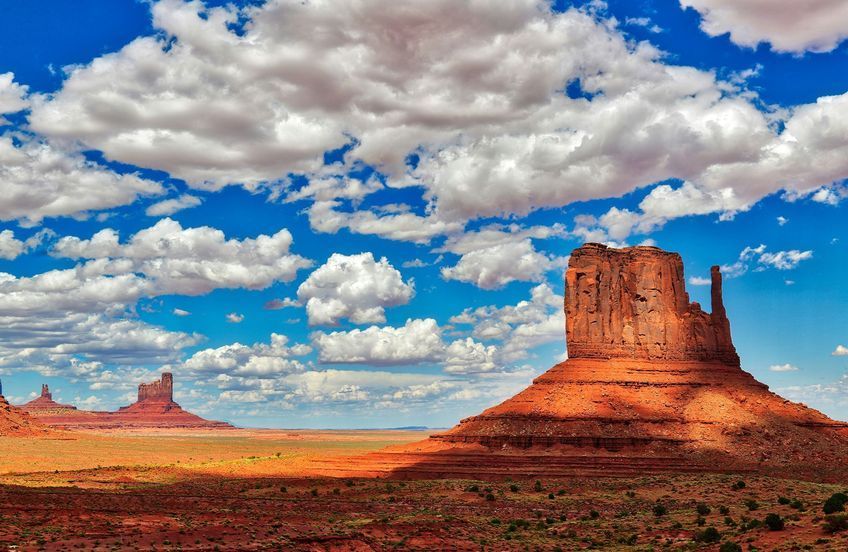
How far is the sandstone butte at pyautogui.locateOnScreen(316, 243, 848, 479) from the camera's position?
9300cm

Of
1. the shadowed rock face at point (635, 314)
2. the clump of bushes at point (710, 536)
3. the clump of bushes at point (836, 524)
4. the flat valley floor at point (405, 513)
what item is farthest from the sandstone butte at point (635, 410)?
the clump of bushes at point (836, 524)

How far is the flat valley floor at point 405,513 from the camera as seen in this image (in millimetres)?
41719

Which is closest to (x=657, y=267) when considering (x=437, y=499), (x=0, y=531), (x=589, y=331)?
(x=589, y=331)

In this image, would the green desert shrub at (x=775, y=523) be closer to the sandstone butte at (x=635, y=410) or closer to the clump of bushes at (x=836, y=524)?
the clump of bushes at (x=836, y=524)

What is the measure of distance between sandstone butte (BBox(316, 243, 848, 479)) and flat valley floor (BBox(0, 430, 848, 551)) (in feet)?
32.6

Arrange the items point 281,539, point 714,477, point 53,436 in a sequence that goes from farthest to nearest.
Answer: point 53,436 → point 714,477 → point 281,539

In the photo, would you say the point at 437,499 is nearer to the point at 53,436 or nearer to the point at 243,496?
the point at 243,496

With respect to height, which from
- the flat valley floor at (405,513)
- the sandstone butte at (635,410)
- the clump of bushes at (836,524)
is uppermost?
the sandstone butte at (635,410)

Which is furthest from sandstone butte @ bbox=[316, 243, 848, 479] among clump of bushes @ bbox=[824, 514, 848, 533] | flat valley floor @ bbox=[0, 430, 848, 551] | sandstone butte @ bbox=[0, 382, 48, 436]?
sandstone butte @ bbox=[0, 382, 48, 436]

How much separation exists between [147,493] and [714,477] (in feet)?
167

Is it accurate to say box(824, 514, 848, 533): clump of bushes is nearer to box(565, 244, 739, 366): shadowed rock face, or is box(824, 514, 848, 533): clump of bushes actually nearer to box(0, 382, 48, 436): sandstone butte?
box(565, 244, 739, 366): shadowed rock face

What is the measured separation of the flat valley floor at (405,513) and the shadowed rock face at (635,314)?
34.4 meters

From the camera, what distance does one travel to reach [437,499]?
71812mm

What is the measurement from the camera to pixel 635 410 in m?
103
